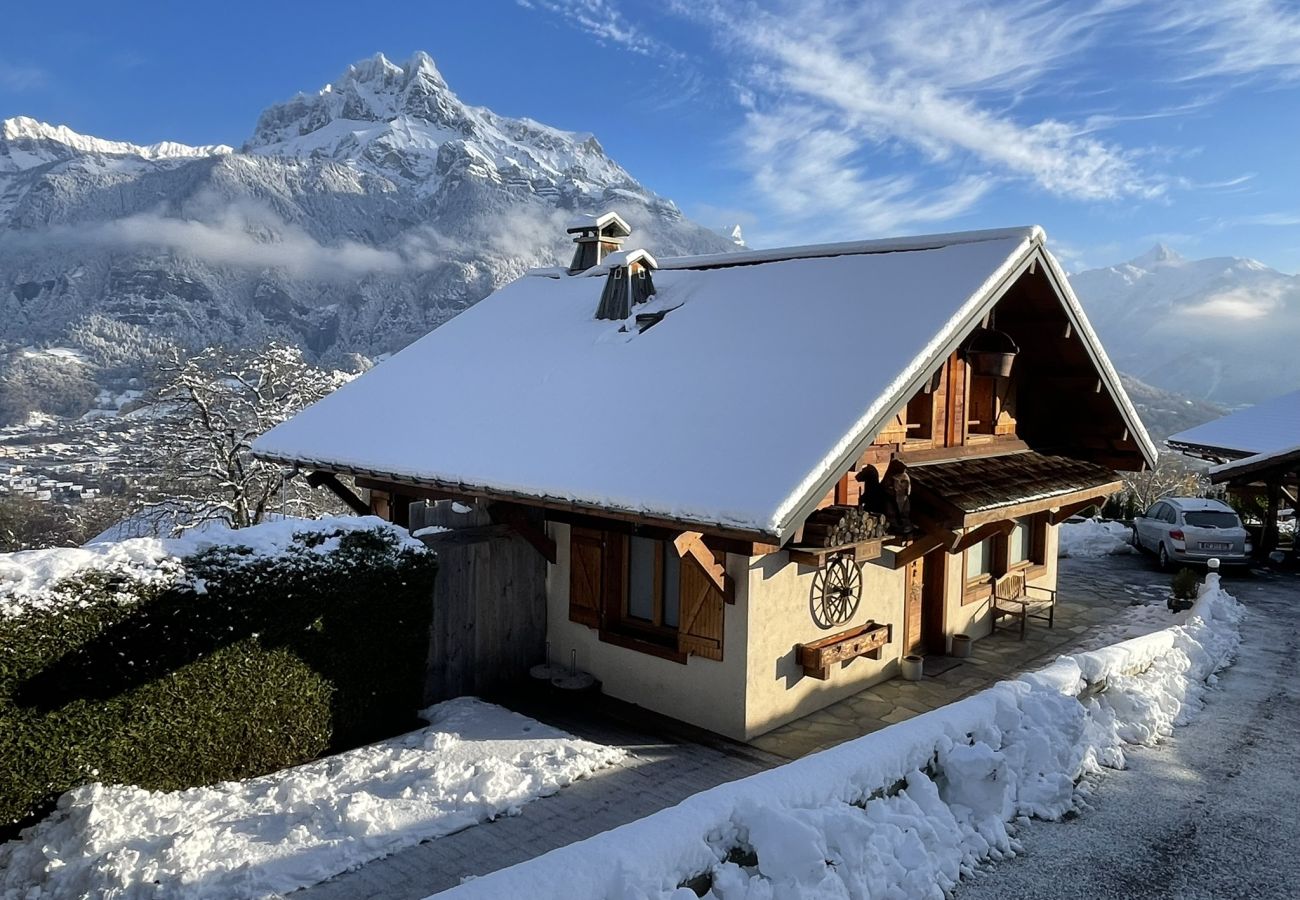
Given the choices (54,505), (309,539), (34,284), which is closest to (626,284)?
(309,539)

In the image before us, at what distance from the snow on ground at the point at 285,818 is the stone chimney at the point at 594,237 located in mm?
9916

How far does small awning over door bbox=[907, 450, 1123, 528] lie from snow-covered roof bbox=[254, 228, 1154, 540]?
1186 millimetres

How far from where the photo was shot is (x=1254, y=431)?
73.1 ft

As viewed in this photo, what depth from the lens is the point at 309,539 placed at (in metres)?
7.61

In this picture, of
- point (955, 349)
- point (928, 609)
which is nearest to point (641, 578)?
point (955, 349)

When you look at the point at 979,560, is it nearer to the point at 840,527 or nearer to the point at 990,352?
the point at 990,352

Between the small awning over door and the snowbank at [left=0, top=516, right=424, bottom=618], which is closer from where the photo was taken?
the snowbank at [left=0, top=516, right=424, bottom=618]

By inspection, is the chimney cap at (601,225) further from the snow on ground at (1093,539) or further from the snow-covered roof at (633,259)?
the snow on ground at (1093,539)

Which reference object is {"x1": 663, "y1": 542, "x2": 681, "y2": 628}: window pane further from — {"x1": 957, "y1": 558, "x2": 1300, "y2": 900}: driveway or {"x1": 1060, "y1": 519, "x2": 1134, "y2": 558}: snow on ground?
{"x1": 1060, "y1": 519, "x2": 1134, "y2": 558}: snow on ground

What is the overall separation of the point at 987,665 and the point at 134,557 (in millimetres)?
10038

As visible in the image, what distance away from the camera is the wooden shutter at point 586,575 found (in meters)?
9.68

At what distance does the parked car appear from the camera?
17.7 m

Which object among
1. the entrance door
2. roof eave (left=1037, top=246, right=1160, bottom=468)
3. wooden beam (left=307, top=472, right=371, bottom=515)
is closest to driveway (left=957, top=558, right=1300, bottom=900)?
the entrance door

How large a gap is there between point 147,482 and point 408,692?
18674 millimetres
